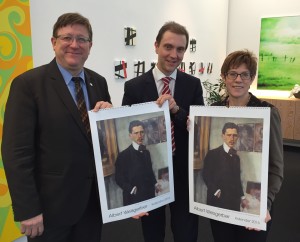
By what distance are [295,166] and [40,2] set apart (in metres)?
4.57

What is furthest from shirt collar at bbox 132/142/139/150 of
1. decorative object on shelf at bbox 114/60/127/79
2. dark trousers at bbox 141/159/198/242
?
decorative object on shelf at bbox 114/60/127/79

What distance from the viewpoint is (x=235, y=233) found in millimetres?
1486

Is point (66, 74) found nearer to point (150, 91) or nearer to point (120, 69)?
point (150, 91)

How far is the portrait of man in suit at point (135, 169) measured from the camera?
4.37 feet

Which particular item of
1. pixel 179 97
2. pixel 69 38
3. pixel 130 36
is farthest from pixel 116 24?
pixel 69 38

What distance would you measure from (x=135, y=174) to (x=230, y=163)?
17.6 inches

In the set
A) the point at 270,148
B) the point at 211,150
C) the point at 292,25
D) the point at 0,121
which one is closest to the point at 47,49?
the point at 0,121

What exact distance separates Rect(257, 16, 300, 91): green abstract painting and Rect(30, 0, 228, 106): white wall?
1557 millimetres

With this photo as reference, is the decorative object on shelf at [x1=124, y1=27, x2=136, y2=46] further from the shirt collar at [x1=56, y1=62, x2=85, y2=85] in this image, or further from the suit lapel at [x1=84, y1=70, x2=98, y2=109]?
the shirt collar at [x1=56, y1=62, x2=85, y2=85]

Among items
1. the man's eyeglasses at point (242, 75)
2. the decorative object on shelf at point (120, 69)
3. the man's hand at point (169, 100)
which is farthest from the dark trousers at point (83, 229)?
the decorative object on shelf at point (120, 69)

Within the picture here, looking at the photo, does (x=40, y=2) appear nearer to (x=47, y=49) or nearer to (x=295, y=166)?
(x=47, y=49)

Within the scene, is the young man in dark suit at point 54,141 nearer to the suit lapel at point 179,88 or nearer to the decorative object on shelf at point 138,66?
the suit lapel at point 179,88

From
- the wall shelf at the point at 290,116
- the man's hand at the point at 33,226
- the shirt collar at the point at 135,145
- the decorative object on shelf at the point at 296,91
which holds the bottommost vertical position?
the wall shelf at the point at 290,116

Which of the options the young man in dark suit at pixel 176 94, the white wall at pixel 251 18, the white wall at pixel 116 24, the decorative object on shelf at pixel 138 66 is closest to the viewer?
the young man in dark suit at pixel 176 94
